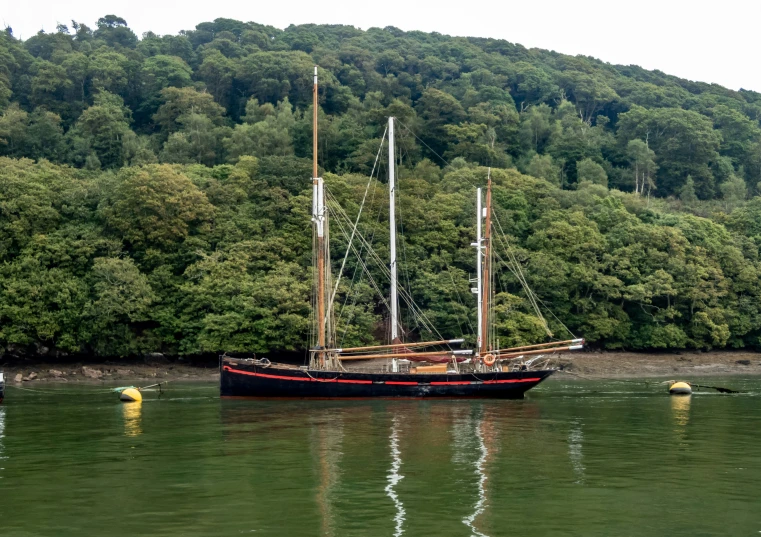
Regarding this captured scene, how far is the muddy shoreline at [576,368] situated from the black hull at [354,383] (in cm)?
1462

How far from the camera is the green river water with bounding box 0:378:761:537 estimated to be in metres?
18.9

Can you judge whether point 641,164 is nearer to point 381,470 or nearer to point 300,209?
point 300,209

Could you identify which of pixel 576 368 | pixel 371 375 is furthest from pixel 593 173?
pixel 371 375

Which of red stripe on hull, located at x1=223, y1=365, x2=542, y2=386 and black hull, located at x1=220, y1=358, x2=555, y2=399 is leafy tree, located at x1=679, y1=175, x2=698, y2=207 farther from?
black hull, located at x1=220, y1=358, x2=555, y2=399

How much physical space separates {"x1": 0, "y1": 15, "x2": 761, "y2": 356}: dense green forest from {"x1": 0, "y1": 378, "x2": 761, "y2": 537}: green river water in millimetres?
27779

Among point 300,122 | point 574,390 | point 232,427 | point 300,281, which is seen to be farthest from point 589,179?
point 232,427

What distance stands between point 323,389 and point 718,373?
38184 millimetres

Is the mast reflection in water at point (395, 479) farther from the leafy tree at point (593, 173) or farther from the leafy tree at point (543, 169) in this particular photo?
the leafy tree at point (593, 173)

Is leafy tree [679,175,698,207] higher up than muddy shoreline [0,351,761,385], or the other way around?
leafy tree [679,175,698,207]

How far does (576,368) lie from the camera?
70.7m

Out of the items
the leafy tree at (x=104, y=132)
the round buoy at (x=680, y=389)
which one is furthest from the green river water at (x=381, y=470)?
the leafy tree at (x=104, y=132)

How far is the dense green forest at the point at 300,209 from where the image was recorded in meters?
70.2

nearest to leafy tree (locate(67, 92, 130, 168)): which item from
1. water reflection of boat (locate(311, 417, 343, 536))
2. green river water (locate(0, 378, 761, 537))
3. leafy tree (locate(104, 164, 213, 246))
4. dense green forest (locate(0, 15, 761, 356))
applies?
dense green forest (locate(0, 15, 761, 356))

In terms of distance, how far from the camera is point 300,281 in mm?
71938
